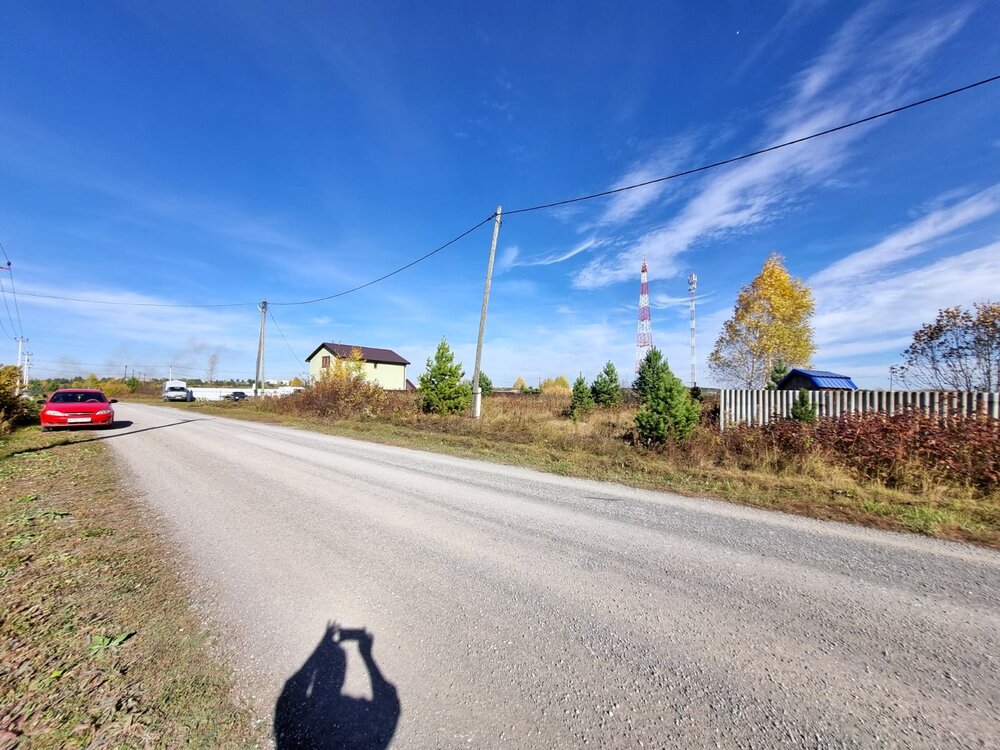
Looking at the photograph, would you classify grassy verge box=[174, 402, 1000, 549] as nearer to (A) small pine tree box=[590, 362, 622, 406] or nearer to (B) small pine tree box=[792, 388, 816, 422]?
(B) small pine tree box=[792, 388, 816, 422]

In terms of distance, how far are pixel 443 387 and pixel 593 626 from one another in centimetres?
1929

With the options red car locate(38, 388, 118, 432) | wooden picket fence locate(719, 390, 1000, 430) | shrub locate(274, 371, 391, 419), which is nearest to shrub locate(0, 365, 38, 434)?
red car locate(38, 388, 118, 432)

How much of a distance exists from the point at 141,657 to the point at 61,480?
687 cm

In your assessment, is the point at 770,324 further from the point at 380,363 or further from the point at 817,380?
the point at 380,363

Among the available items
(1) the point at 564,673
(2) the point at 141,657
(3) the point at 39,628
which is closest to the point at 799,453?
(1) the point at 564,673

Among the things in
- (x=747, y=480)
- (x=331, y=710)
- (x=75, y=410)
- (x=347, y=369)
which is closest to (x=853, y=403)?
(x=747, y=480)

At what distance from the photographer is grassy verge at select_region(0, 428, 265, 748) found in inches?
75.6

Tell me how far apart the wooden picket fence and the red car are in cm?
2123

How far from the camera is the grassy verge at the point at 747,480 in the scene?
5164 millimetres

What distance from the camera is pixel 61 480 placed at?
22.8 ft

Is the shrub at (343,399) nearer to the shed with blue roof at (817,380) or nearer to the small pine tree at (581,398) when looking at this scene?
the small pine tree at (581,398)

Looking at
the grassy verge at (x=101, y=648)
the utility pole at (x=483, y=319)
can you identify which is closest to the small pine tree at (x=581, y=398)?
the utility pole at (x=483, y=319)

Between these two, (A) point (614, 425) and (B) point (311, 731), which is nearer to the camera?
(B) point (311, 731)

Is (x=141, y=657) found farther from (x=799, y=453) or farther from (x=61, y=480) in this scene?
(x=799, y=453)
